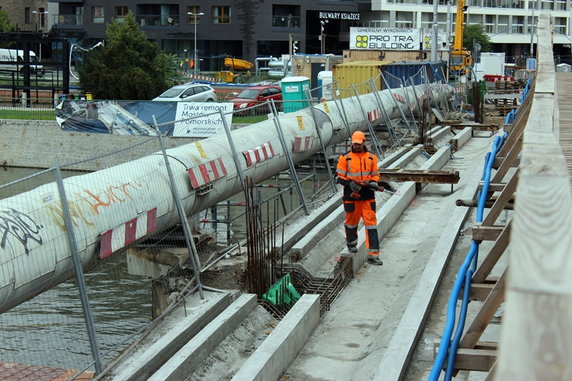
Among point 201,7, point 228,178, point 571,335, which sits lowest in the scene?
point 228,178

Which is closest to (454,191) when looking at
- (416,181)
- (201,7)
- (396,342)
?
(416,181)

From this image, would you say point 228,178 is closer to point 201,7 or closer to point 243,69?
point 243,69

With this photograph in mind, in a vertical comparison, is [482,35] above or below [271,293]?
above

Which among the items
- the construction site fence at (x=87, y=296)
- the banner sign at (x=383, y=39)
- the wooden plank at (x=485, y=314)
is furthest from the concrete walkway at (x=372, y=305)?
the banner sign at (x=383, y=39)

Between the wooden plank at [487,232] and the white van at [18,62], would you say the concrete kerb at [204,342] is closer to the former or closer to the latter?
the wooden plank at [487,232]

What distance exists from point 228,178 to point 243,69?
6717cm

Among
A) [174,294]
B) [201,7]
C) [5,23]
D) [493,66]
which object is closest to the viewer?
[174,294]

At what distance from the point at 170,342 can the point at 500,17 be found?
9629 cm

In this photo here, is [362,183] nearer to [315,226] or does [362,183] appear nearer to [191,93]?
[315,226]

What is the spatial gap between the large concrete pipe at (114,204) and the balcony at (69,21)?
7429 cm

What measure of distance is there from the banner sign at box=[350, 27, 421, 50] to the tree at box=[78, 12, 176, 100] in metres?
11.9

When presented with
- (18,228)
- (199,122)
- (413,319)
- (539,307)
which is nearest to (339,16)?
(199,122)

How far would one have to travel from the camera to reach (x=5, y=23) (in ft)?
252

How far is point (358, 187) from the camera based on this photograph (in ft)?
41.1
